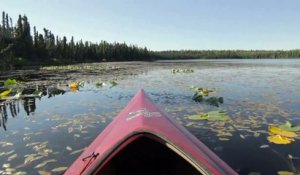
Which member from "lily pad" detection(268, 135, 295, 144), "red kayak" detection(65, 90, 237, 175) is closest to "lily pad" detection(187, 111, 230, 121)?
"lily pad" detection(268, 135, 295, 144)

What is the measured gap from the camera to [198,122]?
35.6 feet

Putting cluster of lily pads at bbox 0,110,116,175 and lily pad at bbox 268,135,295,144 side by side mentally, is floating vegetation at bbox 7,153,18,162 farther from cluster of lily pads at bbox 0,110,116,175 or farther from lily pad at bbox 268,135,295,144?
lily pad at bbox 268,135,295,144

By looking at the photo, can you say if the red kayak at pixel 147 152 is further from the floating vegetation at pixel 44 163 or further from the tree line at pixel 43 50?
the tree line at pixel 43 50

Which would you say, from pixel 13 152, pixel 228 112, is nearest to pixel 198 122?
pixel 228 112

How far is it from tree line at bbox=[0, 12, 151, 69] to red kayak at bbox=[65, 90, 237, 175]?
55591 millimetres

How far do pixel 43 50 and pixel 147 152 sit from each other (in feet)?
278

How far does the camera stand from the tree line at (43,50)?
2815 inches

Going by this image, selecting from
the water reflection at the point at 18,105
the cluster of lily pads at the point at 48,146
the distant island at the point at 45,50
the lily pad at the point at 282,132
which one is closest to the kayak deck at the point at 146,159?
the cluster of lily pads at the point at 48,146

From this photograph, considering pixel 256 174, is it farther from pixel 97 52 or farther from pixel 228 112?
pixel 97 52

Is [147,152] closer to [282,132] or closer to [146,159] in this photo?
[146,159]

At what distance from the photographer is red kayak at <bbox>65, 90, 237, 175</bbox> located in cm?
418

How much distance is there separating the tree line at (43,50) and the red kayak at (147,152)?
55.6 meters

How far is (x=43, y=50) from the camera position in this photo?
85.2 metres

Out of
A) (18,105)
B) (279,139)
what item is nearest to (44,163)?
(279,139)
